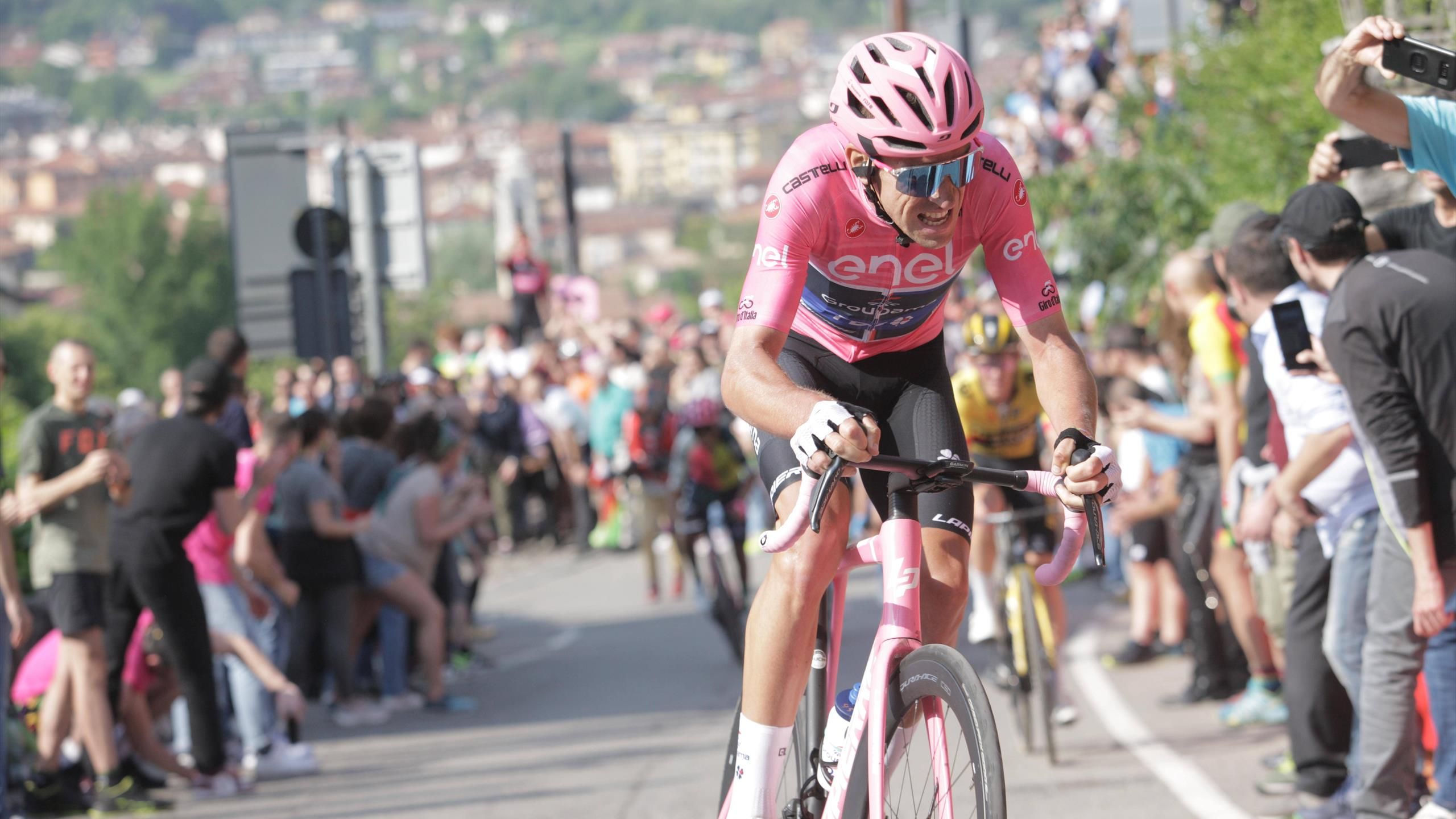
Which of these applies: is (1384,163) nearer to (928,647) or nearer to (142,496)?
(928,647)

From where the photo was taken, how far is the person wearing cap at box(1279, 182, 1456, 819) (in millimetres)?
5816

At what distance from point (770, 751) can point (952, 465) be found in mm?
1014

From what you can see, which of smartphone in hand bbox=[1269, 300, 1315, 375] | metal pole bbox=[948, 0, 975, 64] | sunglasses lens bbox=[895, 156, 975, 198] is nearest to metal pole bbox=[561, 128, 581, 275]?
metal pole bbox=[948, 0, 975, 64]

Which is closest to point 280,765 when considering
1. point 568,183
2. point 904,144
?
point 904,144

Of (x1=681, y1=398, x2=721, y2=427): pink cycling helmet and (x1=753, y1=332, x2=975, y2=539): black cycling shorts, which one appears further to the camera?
(x1=681, y1=398, x2=721, y2=427): pink cycling helmet

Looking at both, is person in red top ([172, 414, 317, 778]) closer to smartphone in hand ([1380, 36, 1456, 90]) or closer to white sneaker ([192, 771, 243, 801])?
white sneaker ([192, 771, 243, 801])

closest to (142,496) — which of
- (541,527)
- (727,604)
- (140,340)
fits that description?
(727,604)

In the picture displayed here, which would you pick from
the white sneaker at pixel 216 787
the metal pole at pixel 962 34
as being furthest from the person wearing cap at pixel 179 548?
the metal pole at pixel 962 34

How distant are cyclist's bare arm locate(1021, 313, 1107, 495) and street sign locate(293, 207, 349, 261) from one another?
9.97 metres

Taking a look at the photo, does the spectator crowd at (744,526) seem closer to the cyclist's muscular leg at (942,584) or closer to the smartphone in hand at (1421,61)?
the smartphone in hand at (1421,61)

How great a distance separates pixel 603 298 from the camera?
600ft

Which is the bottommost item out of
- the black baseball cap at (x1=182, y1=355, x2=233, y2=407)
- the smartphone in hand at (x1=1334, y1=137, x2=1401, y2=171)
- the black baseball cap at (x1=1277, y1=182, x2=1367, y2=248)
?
the black baseball cap at (x1=182, y1=355, x2=233, y2=407)

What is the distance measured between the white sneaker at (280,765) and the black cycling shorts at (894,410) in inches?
208

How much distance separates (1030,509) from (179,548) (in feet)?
14.1
